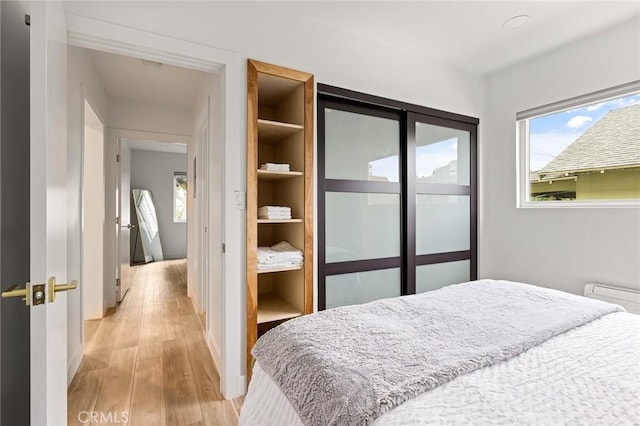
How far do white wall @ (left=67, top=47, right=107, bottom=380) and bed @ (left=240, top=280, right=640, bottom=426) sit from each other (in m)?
1.74

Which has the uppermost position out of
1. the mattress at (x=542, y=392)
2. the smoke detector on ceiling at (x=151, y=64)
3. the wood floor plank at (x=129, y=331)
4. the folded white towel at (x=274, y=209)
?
the smoke detector on ceiling at (x=151, y=64)

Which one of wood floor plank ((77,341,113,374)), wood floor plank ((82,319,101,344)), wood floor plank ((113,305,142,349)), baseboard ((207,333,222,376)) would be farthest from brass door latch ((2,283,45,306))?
wood floor plank ((82,319,101,344))

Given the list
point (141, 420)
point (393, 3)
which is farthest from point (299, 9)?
point (141, 420)

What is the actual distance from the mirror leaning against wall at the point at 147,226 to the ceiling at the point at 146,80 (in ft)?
11.3

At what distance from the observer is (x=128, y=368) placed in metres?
2.31

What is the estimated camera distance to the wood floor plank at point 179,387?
180 cm

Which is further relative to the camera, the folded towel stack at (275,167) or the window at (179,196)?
the window at (179,196)

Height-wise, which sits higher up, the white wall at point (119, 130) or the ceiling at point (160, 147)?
the ceiling at point (160, 147)

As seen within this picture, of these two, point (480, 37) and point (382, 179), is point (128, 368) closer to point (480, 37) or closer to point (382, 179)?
point (382, 179)

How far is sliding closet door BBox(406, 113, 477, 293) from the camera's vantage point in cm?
276

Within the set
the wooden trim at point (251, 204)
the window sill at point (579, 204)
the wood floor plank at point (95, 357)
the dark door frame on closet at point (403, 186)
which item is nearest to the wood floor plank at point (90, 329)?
the wood floor plank at point (95, 357)

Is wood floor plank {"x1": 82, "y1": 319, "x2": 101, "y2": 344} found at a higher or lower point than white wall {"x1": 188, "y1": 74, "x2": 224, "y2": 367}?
lower

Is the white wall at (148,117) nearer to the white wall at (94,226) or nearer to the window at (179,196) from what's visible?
the white wall at (94,226)

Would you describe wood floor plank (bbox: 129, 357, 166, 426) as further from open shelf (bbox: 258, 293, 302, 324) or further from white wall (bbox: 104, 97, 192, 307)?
white wall (bbox: 104, 97, 192, 307)
